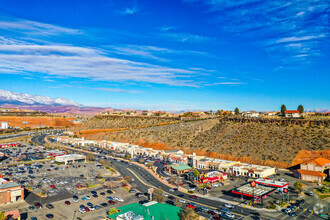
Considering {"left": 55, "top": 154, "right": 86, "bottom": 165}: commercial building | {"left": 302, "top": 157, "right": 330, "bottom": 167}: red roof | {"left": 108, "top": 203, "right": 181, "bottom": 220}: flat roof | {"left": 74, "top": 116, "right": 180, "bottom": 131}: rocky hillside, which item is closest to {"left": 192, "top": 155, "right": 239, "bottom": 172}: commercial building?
{"left": 302, "top": 157, "right": 330, "bottom": 167}: red roof

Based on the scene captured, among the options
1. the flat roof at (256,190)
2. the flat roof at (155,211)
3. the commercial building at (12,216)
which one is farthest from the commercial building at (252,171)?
the commercial building at (12,216)

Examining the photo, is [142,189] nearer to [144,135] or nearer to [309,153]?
→ [309,153]

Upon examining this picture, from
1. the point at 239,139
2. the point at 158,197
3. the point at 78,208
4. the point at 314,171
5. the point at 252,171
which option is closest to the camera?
the point at 78,208

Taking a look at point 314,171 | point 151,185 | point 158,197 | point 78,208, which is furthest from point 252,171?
point 78,208

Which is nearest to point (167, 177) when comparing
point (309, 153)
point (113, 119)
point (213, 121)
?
point (309, 153)

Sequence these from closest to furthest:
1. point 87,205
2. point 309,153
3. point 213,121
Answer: point 87,205 < point 309,153 < point 213,121

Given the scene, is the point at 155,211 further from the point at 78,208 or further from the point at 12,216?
the point at 12,216

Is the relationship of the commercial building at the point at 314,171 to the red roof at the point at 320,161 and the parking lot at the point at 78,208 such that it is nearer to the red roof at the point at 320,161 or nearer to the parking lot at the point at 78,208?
the red roof at the point at 320,161

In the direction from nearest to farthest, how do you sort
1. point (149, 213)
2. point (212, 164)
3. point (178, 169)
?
point (149, 213), point (178, 169), point (212, 164)
